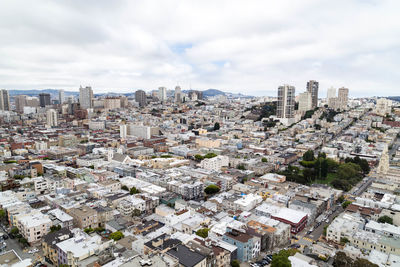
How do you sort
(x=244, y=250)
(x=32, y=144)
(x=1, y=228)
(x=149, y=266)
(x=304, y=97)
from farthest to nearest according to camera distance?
1. (x=304, y=97)
2. (x=32, y=144)
3. (x=1, y=228)
4. (x=244, y=250)
5. (x=149, y=266)

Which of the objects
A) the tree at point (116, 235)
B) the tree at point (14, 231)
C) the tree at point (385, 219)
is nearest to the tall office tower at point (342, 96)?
the tree at point (385, 219)

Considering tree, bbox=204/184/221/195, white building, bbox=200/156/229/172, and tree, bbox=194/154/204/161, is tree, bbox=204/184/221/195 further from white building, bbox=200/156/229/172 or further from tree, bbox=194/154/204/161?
tree, bbox=194/154/204/161

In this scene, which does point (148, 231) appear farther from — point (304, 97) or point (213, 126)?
point (304, 97)

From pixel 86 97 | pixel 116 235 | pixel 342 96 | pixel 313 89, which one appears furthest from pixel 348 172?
pixel 86 97

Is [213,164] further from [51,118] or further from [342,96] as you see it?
[342,96]

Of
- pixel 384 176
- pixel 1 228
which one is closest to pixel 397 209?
pixel 384 176

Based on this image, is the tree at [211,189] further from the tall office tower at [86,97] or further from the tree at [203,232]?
the tall office tower at [86,97]

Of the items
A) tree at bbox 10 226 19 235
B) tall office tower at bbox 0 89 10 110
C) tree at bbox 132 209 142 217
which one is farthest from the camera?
tall office tower at bbox 0 89 10 110

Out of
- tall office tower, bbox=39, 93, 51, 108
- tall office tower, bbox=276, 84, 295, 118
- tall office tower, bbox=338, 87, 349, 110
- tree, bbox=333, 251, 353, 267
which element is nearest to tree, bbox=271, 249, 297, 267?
tree, bbox=333, 251, 353, 267
